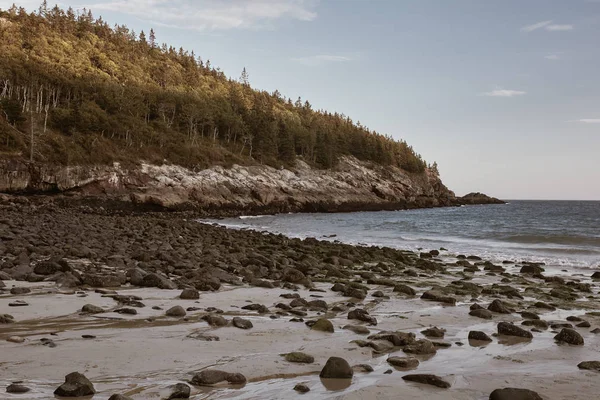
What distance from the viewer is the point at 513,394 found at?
427cm

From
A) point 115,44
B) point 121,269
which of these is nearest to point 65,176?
point 121,269

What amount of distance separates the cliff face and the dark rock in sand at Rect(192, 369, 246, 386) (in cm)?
5343

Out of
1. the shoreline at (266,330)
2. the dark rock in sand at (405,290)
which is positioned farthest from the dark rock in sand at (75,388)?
the dark rock in sand at (405,290)

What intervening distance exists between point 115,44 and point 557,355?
13570 cm

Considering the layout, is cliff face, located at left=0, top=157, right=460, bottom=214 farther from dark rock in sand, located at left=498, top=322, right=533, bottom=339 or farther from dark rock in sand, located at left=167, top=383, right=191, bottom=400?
dark rock in sand, located at left=167, top=383, right=191, bottom=400

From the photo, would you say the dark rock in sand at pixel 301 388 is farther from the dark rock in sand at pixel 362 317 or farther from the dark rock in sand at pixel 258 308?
the dark rock in sand at pixel 258 308

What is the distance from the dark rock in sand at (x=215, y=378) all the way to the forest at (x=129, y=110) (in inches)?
2222

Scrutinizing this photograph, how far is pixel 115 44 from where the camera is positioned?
12269 cm

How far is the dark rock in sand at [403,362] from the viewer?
5.32 meters

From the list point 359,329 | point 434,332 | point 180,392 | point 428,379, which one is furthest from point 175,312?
point 428,379

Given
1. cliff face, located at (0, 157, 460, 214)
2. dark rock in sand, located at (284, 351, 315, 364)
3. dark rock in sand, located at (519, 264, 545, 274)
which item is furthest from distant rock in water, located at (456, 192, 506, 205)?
dark rock in sand, located at (284, 351, 315, 364)

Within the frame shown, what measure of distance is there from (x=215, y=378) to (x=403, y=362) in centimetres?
223

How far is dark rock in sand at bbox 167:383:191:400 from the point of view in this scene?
159 inches

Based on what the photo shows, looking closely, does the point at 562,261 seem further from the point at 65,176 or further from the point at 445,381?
the point at 65,176
